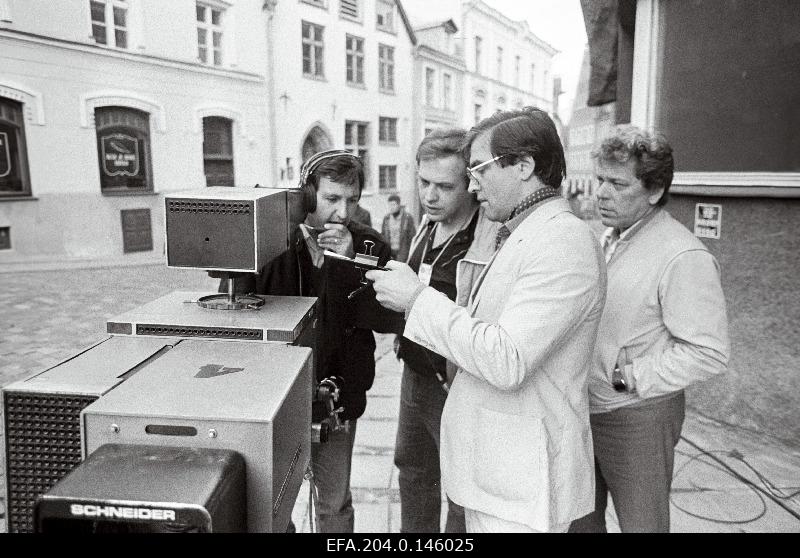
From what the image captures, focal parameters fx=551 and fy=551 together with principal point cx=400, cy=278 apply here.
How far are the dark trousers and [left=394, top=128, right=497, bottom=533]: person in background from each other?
20.6 inches

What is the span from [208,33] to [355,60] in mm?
2774

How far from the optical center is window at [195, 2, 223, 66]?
3.28 m

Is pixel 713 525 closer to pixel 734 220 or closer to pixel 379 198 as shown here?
pixel 734 220

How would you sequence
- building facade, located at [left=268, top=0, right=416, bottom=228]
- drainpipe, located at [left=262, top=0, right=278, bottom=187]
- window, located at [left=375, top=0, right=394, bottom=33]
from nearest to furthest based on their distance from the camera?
drainpipe, located at [left=262, top=0, right=278, bottom=187] < building facade, located at [left=268, top=0, right=416, bottom=228] < window, located at [left=375, top=0, right=394, bottom=33]

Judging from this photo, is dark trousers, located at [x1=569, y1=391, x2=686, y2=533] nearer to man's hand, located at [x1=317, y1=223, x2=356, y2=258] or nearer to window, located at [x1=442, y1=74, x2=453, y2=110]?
man's hand, located at [x1=317, y1=223, x2=356, y2=258]

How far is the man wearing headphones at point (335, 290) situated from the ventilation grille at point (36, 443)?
25.0 inches

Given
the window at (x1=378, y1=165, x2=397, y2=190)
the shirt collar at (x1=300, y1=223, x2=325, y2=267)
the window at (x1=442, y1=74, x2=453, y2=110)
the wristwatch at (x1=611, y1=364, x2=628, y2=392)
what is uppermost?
the window at (x1=442, y1=74, x2=453, y2=110)

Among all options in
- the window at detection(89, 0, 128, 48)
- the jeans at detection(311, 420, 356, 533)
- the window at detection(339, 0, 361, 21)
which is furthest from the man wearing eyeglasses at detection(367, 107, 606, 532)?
the window at detection(339, 0, 361, 21)

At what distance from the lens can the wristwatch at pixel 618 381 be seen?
1.58 meters

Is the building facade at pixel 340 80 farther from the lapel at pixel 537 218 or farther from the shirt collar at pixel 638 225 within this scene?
the lapel at pixel 537 218

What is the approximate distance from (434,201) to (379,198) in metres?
8.83

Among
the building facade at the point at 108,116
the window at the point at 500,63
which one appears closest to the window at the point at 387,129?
the window at the point at 500,63

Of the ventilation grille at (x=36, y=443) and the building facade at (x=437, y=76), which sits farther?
the building facade at (x=437, y=76)
